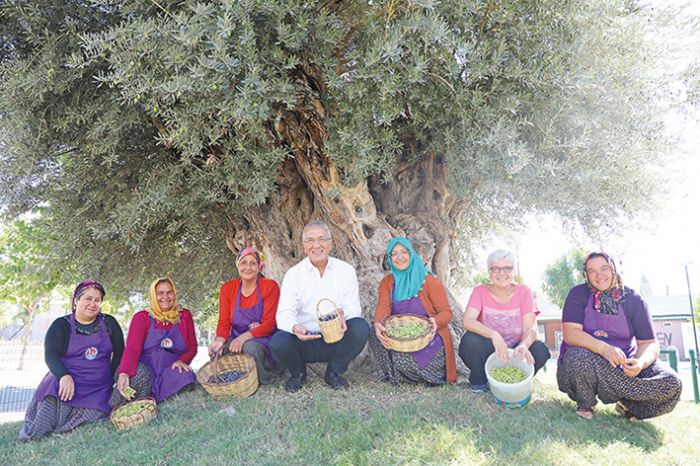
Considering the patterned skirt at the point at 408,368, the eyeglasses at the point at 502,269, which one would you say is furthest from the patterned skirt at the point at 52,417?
the eyeglasses at the point at 502,269

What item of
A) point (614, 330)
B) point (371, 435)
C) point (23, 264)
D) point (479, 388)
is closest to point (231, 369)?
point (371, 435)

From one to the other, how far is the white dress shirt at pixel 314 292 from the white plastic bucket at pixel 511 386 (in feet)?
4.64

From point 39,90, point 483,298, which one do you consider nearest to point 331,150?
point 483,298

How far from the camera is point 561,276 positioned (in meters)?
38.3

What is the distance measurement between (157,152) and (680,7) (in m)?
6.82

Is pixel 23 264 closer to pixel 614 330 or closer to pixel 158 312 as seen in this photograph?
pixel 158 312

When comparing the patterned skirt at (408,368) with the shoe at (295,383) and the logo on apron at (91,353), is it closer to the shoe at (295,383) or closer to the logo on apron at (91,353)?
the shoe at (295,383)

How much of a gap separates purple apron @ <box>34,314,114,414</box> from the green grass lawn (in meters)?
0.33

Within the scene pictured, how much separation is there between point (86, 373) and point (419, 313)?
348 cm

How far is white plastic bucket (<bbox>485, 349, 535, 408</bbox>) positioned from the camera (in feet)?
14.5

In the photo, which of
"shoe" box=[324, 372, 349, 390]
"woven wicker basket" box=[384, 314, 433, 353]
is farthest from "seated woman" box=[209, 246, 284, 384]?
"woven wicker basket" box=[384, 314, 433, 353]

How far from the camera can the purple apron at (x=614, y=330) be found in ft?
14.9

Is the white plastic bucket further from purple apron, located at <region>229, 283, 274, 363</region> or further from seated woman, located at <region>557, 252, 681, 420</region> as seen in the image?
purple apron, located at <region>229, 283, 274, 363</region>

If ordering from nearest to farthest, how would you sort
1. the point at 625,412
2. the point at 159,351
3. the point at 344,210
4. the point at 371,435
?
the point at 371,435
the point at 625,412
the point at 159,351
the point at 344,210
